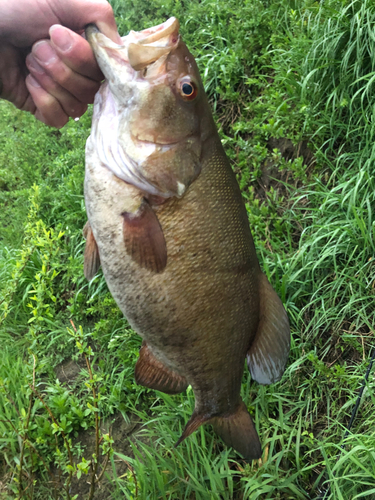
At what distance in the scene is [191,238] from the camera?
1312 millimetres

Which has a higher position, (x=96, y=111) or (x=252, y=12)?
(x=96, y=111)

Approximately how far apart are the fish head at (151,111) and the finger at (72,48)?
80 millimetres

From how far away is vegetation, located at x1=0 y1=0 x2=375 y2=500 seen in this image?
199cm

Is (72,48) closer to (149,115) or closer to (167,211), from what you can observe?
(149,115)

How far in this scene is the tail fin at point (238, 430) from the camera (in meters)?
1.55

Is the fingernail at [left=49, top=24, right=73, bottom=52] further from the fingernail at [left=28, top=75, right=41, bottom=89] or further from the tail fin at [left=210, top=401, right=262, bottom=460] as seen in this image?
the tail fin at [left=210, top=401, right=262, bottom=460]

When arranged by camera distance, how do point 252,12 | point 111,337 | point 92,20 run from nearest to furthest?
point 92,20 → point 111,337 → point 252,12

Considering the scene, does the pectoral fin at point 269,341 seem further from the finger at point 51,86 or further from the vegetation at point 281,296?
the finger at point 51,86

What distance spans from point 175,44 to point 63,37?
0.44 metres

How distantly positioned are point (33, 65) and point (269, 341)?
155 centimetres

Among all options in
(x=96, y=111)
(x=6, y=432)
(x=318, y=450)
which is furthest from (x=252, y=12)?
(x=6, y=432)

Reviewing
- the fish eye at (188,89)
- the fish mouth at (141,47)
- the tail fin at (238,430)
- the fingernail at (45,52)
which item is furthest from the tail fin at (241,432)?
the fingernail at (45,52)

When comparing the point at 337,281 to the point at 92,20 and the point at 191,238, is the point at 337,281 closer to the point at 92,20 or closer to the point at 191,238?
the point at 191,238

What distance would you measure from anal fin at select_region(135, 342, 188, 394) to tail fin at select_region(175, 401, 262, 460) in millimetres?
155
